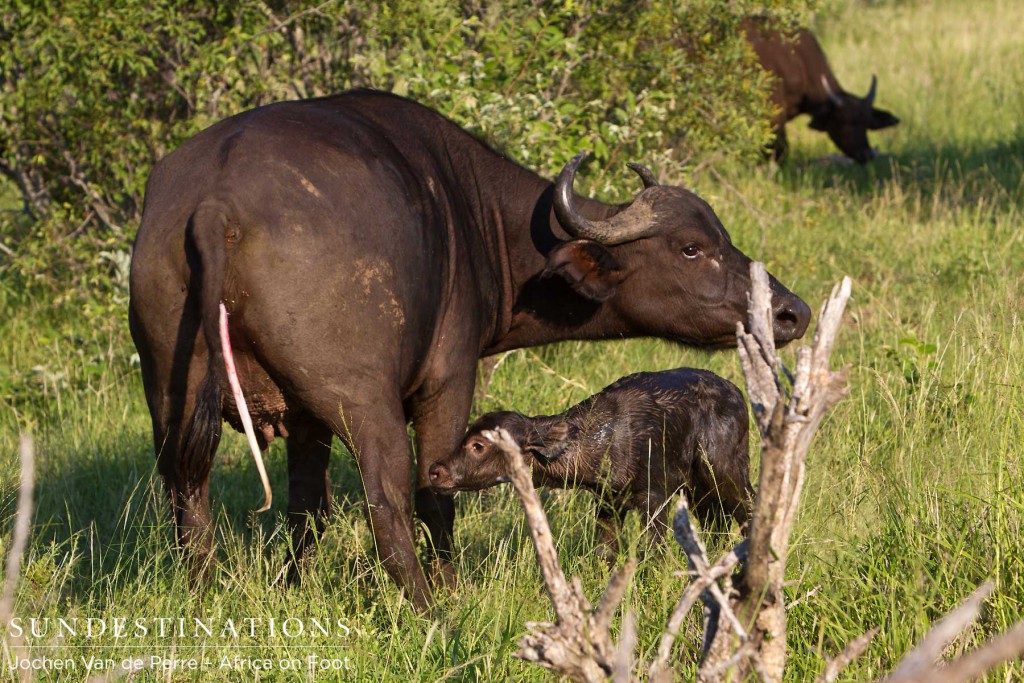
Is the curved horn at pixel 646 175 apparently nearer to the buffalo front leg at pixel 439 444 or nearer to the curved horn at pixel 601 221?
the curved horn at pixel 601 221

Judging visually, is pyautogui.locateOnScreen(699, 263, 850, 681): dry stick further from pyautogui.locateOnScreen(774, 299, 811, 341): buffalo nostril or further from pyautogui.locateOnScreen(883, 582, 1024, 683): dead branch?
pyautogui.locateOnScreen(774, 299, 811, 341): buffalo nostril

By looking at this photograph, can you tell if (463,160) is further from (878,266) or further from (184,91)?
(878,266)

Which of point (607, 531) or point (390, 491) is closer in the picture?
point (390, 491)

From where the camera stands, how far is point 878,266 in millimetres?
9516

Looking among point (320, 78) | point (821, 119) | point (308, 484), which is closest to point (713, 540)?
point (308, 484)

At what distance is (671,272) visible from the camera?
5.73 meters

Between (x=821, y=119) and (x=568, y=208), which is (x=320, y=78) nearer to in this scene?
(x=568, y=208)

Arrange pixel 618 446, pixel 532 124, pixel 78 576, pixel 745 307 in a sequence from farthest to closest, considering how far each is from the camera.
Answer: pixel 532 124 → pixel 745 307 → pixel 618 446 → pixel 78 576

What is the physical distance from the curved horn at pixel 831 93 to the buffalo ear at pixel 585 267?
10484mm

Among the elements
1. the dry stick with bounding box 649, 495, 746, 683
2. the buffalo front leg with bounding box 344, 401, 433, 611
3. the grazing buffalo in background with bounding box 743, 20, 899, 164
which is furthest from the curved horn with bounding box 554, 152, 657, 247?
the grazing buffalo in background with bounding box 743, 20, 899, 164

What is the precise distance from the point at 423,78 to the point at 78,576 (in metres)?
4.18

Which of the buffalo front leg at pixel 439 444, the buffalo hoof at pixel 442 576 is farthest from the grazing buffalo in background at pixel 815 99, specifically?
the buffalo hoof at pixel 442 576

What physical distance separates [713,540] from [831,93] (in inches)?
445

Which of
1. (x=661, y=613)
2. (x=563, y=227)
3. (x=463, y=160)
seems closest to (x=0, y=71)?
(x=463, y=160)
